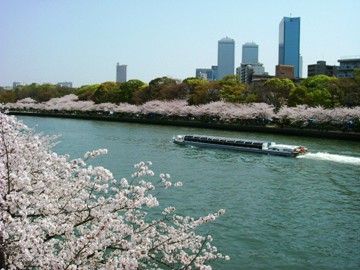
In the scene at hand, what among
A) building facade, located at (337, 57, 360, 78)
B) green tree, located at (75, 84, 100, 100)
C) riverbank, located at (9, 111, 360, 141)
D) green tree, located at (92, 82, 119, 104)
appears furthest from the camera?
green tree, located at (75, 84, 100, 100)

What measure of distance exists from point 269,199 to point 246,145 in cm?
1434

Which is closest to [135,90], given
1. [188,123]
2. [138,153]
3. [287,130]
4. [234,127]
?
[188,123]

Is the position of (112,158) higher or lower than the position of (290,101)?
lower

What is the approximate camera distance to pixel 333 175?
21.3 metres

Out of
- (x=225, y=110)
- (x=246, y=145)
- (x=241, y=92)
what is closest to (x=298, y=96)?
(x=225, y=110)

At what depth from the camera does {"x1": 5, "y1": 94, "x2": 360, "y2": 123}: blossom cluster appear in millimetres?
41631

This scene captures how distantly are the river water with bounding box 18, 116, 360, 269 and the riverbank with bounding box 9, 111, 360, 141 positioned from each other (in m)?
8.75

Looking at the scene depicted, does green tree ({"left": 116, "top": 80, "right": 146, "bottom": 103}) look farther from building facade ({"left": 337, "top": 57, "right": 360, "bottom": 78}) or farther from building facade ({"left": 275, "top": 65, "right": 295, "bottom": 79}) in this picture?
building facade ({"left": 275, "top": 65, "right": 295, "bottom": 79})

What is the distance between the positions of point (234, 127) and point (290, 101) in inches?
281

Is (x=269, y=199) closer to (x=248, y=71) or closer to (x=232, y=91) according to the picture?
(x=232, y=91)

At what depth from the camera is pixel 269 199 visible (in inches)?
653

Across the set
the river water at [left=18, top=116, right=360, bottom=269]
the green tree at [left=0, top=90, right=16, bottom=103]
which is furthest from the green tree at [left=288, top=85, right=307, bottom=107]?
the green tree at [left=0, top=90, right=16, bottom=103]

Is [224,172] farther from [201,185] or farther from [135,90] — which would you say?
[135,90]

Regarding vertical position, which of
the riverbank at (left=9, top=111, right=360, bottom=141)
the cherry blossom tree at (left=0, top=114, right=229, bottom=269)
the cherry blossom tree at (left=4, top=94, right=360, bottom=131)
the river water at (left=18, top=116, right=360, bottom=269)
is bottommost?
the river water at (left=18, top=116, right=360, bottom=269)
